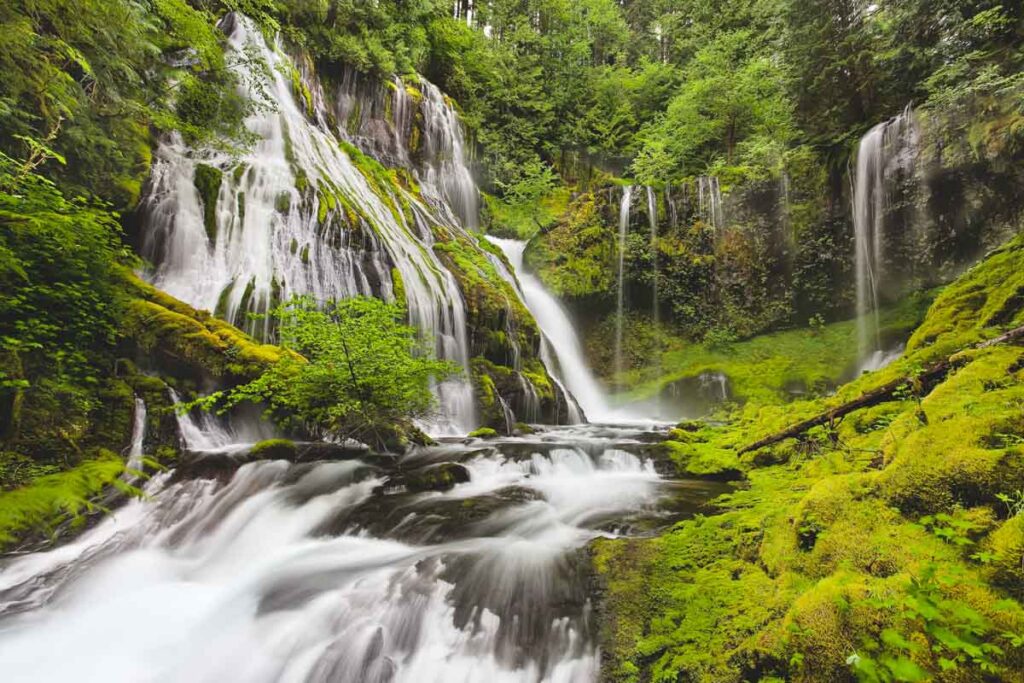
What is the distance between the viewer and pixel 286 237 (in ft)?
29.8

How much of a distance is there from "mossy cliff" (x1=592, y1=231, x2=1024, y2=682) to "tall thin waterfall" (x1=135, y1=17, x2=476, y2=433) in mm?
6075

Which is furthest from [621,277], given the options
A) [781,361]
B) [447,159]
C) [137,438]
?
[137,438]

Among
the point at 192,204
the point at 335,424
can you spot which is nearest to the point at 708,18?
the point at 192,204

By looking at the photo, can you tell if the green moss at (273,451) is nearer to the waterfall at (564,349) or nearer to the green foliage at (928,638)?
the green foliage at (928,638)

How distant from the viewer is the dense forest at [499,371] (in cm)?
230

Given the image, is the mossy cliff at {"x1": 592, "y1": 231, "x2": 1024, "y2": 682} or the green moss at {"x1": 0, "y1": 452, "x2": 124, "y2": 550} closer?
the mossy cliff at {"x1": 592, "y1": 231, "x2": 1024, "y2": 682}

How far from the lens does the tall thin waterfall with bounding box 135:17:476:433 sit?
8.05 m

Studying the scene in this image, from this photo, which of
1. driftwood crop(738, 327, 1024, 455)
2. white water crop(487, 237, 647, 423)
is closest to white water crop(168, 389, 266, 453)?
driftwood crop(738, 327, 1024, 455)

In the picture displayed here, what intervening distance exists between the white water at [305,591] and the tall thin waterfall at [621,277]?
10.2 m

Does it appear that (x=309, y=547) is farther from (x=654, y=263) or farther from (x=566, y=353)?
(x=654, y=263)

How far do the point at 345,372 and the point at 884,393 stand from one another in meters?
5.75

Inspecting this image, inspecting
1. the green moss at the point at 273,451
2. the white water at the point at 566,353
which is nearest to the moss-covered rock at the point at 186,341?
the green moss at the point at 273,451

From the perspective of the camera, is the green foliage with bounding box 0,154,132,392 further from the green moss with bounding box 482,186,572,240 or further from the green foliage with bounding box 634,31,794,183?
the green foliage with bounding box 634,31,794,183

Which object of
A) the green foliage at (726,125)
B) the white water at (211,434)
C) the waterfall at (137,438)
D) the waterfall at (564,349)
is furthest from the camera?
the green foliage at (726,125)
